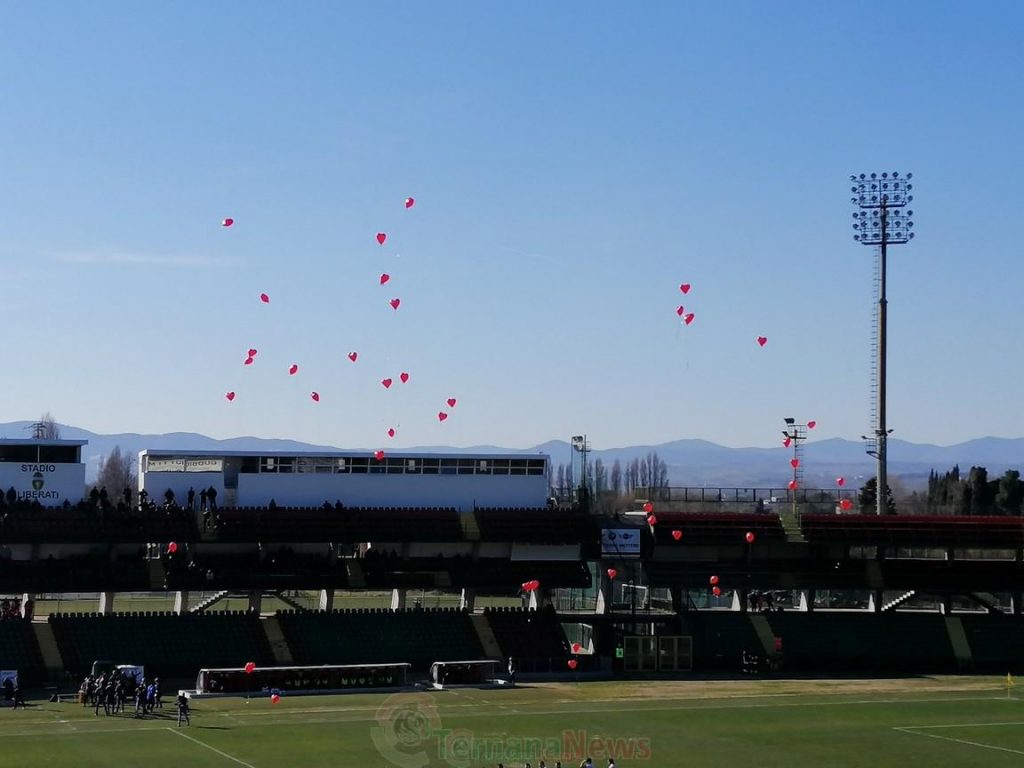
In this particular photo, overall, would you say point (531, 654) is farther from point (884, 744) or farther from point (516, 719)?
point (884, 744)

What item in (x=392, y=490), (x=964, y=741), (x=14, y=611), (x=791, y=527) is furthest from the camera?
(x=791, y=527)

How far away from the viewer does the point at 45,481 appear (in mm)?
68438

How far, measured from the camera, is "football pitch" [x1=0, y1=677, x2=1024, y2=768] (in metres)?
44.6

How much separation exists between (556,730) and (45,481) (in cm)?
3102

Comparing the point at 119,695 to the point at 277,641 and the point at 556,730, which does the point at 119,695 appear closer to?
the point at 277,641

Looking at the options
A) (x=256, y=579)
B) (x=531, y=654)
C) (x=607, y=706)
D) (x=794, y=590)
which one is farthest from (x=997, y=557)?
(x=256, y=579)

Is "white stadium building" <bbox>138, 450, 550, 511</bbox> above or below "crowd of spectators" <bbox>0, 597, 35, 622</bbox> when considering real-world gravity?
above

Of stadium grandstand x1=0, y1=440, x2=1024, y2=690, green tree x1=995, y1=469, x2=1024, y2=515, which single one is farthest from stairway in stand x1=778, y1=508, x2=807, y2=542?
green tree x1=995, y1=469, x2=1024, y2=515

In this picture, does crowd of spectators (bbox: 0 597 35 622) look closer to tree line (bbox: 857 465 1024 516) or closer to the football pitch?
the football pitch

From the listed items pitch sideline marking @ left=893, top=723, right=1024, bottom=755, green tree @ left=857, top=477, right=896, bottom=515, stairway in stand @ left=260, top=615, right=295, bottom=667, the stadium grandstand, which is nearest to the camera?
pitch sideline marking @ left=893, top=723, right=1024, bottom=755

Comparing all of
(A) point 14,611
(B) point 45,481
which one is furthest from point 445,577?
(A) point 14,611

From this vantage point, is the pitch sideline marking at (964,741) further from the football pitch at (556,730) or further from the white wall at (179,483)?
the white wall at (179,483)

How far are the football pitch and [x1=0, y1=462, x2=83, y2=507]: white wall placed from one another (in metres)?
14.9

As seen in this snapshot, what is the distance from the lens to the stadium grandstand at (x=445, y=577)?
65750mm
